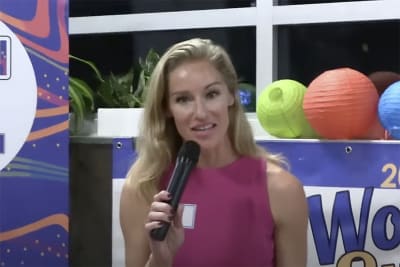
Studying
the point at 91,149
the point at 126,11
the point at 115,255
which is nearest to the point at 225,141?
the point at 115,255

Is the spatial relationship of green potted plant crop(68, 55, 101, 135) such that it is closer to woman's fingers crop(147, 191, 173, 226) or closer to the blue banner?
the blue banner

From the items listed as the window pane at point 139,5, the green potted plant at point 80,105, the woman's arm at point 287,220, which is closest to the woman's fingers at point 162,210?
the woman's arm at point 287,220

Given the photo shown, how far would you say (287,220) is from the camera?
133 cm

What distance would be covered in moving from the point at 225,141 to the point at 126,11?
62.2 inches

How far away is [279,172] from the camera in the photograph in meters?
1.36

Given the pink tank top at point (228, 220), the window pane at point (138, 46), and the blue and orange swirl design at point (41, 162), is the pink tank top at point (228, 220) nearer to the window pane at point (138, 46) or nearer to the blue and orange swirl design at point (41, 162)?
the blue and orange swirl design at point (41, 162)

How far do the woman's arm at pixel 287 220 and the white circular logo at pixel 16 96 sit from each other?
3.87 ft

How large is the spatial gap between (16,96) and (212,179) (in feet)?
3.77

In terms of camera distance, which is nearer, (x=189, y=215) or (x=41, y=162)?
(x=189, y=215)

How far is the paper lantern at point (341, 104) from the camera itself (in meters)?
1.87

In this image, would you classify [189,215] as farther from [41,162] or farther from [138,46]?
[138,46]

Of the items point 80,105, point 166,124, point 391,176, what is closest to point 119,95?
point 80,105

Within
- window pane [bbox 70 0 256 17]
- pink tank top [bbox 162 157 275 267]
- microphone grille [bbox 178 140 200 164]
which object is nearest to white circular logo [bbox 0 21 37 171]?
window pane [bbox 70 0 256 17]

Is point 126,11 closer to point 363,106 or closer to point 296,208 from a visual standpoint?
point 363,106
